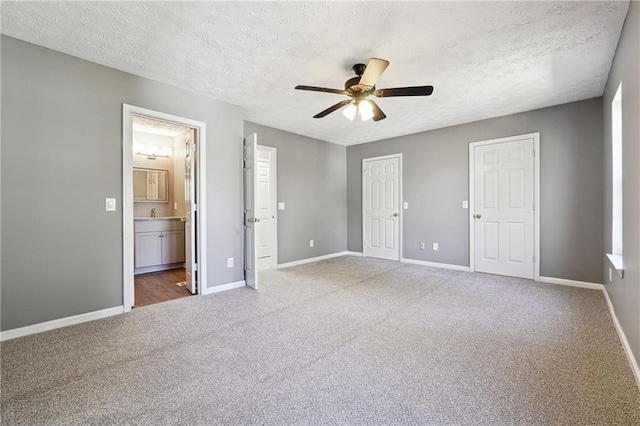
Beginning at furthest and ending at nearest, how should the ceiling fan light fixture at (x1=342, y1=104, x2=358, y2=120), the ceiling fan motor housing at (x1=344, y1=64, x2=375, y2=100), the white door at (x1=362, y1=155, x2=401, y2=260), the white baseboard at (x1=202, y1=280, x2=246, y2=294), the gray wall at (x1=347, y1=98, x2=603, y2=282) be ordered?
the white door at (x1=362, y1=155, x2=401, y2=260) → the gray wall at (x1=347, y1=98, x2=603, y2=282) → the white baseboard at (x1=202, y1=280, x2=246, y2=294) → the ceiling fan light fixture at (x1=342, y1=104, x2=358, y2=120) → the ceiling fan motor housing at (x1=344, y1=64, x2=375, y2=100)

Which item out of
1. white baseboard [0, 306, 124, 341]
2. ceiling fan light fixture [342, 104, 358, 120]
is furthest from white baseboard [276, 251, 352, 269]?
ceiling fan light fixture [342, 104, 358, 120]

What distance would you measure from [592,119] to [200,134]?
5.02 meters

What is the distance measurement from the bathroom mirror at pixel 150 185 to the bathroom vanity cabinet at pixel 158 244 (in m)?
0.72

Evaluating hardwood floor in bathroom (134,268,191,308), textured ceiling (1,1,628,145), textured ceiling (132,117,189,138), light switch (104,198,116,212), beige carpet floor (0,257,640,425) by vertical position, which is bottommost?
beige carpet floor (0,257,640,425)

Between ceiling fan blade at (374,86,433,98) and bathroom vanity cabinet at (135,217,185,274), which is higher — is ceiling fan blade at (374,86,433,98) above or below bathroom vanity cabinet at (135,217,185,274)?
above

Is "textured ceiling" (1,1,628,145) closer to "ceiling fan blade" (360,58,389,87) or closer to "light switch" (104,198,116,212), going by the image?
"ceiling fan blade" (360,58,389,87)

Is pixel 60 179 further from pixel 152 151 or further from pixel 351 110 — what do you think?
pixel 152 151

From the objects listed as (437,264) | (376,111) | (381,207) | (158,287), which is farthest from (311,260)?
(376,111)

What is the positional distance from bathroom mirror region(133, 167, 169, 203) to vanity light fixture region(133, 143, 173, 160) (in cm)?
29

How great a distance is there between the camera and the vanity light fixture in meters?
5.26

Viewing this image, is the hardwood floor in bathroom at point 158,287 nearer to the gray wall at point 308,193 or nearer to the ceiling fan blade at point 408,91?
the gray wall at point 308,193

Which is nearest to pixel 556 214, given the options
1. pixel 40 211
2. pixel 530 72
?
pixel 530 72

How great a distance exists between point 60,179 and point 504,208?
5.52 meters

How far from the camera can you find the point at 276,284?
408 centimetres
